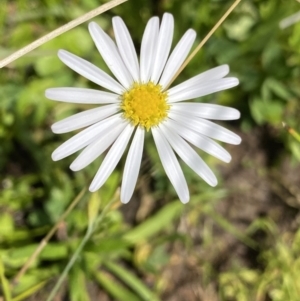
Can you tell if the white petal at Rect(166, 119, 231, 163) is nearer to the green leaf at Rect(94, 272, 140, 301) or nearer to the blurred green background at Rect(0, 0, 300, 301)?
the blurred green background at Rect(0, 0, 300, 301)

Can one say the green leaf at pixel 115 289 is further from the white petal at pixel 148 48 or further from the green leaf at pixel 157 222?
the white petal at pixel 148 48

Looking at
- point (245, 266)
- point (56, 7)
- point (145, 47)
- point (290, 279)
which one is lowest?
point (290, 279)

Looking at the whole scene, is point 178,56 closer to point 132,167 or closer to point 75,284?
point 132,167

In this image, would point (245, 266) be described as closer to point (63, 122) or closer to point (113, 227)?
point (113, 227)

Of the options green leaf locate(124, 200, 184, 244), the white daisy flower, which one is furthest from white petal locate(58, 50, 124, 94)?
green leaf locate(124, 200, 184, 244)

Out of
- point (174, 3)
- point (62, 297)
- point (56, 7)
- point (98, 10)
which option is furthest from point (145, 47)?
point (62, 297)

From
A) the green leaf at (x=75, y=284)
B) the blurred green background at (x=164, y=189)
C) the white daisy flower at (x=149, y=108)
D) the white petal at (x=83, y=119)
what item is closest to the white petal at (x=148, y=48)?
the white daisy flower at (x=149, y=108)
